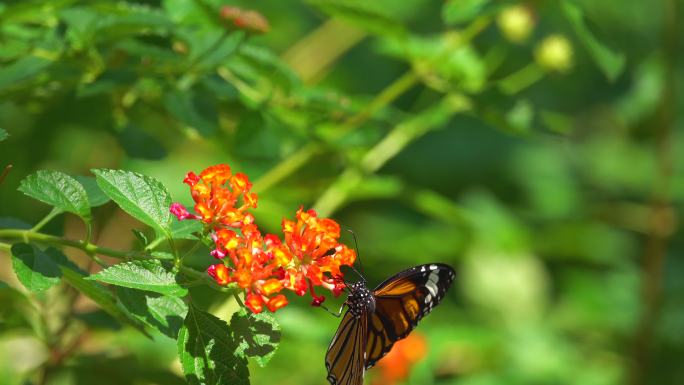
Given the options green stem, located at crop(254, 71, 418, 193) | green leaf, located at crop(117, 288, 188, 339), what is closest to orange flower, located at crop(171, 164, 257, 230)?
green leaf, located at crop(117, 288, 188, 339)

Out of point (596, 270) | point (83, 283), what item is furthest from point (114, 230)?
point (83, 283)

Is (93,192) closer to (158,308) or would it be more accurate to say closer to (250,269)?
(158,308)

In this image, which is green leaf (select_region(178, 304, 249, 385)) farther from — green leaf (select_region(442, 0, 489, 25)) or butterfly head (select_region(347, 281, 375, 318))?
green leaf (select_region(442, 0, 489, 25))

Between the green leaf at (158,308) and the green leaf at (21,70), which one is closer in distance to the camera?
the green leaf at (158,308)

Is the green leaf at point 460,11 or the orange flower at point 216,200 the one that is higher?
the green leaf at point 460,11

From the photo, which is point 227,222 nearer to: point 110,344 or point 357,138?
point 357,138

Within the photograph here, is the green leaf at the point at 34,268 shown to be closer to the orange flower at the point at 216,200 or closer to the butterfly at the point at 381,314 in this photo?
the orange flower at the point at 216,200

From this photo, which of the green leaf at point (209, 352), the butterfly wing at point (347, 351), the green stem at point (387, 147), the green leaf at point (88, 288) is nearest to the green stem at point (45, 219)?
the green leaf at point (88, 288)

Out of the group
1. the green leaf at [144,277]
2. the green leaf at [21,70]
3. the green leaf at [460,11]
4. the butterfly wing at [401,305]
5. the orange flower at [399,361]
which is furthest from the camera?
the orange flower at [399,361]
